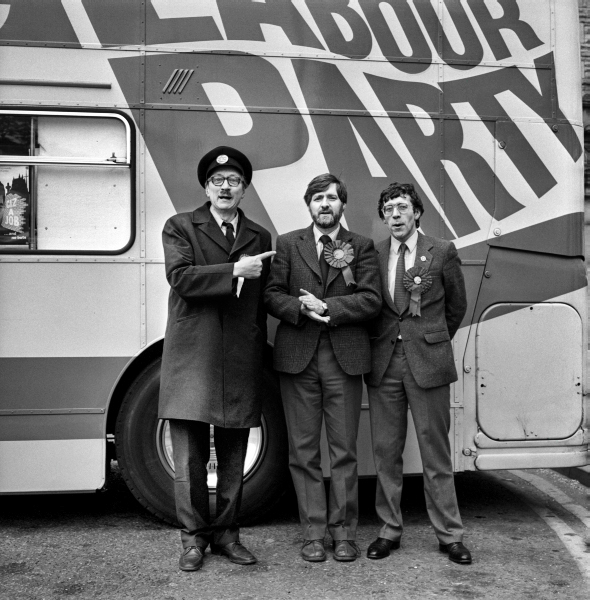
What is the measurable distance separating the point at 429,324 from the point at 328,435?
847 mm

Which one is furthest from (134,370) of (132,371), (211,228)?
(211,228)

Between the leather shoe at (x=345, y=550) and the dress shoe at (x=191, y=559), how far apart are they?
0.74 meters

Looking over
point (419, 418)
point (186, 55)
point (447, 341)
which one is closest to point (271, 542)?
point (419, 418)

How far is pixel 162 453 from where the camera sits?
4.52 meters

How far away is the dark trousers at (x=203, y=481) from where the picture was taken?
3887 mm

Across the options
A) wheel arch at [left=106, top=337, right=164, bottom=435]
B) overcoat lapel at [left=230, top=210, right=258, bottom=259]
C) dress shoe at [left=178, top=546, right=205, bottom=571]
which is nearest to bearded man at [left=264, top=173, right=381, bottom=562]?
overcoat lapel at [left=230, top=210, right=258, bottom=259]

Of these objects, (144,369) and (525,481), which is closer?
(144,369)

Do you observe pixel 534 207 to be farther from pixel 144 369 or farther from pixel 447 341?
pixel 144 369

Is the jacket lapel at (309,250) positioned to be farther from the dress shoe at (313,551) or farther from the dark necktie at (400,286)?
the dress shoe at (313,551)

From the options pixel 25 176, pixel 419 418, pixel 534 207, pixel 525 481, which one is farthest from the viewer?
pixel 525 481

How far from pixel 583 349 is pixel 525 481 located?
1.87 metres

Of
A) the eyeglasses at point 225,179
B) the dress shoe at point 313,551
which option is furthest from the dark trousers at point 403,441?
the eyeglasses at point 225,179

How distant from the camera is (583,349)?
4648mm

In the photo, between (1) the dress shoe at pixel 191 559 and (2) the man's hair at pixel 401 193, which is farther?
(2) the man's hair at pixel 401 193
